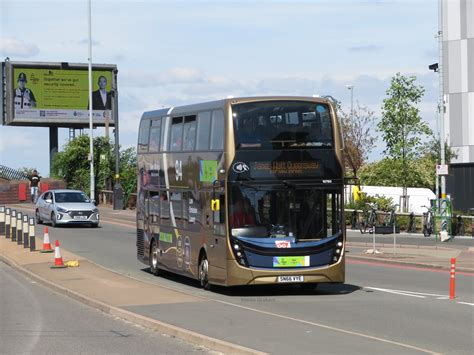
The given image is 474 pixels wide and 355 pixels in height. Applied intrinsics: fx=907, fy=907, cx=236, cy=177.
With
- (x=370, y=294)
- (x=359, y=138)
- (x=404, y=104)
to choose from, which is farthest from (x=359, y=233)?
(x=359, y=138)

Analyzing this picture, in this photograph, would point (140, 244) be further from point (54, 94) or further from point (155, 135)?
point (54, 94)

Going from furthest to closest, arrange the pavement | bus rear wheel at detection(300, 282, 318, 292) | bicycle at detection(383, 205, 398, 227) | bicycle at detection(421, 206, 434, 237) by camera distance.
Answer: bicycle at detection(383, 205, 398, 227) → bicycle at detection(421, 206, 434, 237) → bus rear wheel at detection(300, 282, 318, 292) → the pavement

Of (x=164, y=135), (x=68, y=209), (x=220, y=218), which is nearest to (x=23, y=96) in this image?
(x=68, y=209)

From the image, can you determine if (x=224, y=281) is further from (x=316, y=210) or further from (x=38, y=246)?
(x=38, y=246)

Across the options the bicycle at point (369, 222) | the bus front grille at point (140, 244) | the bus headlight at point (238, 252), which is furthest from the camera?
the bicycle at point (369, 222)

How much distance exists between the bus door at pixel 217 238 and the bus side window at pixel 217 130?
751 millimetres

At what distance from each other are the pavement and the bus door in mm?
942

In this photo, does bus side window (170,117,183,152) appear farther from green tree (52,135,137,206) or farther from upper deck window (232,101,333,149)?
green tree (52,135,137,206)

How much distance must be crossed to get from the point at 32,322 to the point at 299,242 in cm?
563

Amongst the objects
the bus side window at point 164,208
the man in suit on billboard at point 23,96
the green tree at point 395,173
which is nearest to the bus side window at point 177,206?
the bus side window at point 164,208

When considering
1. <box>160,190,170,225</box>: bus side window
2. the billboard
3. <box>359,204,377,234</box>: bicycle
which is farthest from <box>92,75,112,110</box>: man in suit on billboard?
<box>160,190,170,225</box>: bus side window

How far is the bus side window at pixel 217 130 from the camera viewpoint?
17625 mm

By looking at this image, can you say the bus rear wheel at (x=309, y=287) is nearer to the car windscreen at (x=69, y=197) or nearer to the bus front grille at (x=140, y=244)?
the bus front grille at (x=140, y=244)

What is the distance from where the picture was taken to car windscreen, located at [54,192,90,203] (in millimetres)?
38625
